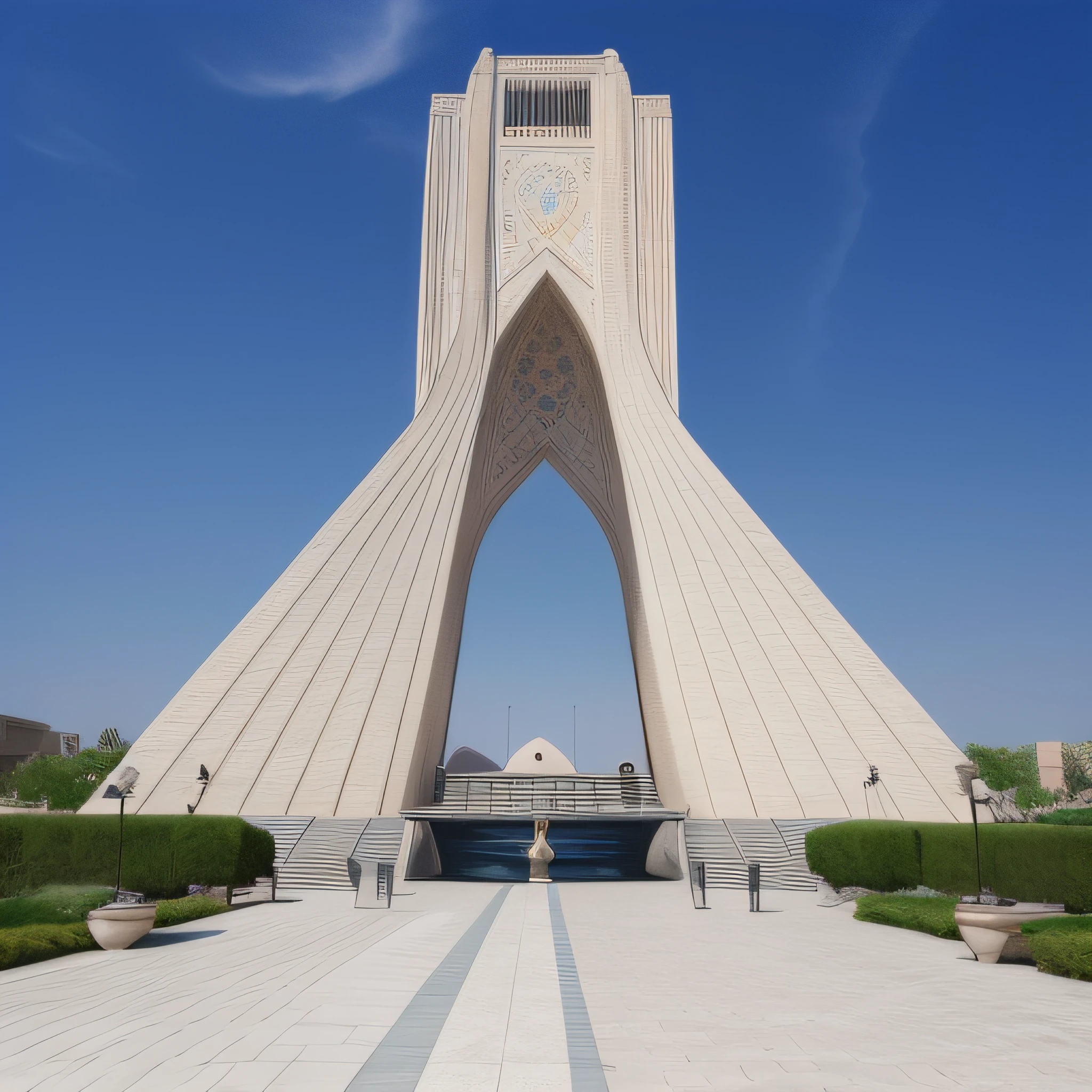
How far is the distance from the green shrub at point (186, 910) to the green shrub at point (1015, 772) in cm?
2381

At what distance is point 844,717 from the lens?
14.1 m

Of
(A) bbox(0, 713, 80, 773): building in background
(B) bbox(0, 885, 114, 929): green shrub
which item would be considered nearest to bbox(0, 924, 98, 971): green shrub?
(B) bbox(0, 885, 114, 929): green shrub

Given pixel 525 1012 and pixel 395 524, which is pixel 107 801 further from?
pixel 525 1012

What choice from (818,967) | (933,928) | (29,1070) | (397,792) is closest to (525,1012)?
(29,1070)

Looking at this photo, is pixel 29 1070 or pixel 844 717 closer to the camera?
pixel 29 1070

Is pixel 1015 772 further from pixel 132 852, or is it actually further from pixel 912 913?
pixel 132 852

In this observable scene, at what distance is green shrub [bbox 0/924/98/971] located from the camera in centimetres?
532

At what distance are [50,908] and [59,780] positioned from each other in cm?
2083

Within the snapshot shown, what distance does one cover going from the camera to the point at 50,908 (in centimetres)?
669

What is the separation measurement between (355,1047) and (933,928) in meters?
5.15

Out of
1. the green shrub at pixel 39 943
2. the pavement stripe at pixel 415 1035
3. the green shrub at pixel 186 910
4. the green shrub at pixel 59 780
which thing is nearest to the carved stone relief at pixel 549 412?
the green shrub at pixel 59 780

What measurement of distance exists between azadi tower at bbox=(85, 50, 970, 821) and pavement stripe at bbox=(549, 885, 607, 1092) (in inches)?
310

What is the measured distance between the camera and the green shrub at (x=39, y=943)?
532cm

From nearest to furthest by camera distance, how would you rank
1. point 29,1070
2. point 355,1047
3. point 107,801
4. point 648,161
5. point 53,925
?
point 29,1070 < point 355,1047 < point 53,925 < point 107,801 < point 648,161
